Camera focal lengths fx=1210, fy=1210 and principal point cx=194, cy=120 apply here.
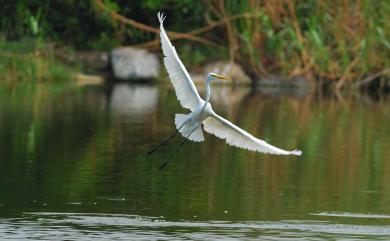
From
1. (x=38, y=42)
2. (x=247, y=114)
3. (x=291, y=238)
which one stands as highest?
(x=38, y=42)

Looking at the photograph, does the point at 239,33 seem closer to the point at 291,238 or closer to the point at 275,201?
the point at 275,201

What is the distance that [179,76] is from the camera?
13023mm

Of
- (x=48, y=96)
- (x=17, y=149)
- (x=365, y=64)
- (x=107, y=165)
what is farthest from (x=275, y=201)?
(x=365, y=64)

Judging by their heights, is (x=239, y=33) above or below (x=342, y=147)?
above

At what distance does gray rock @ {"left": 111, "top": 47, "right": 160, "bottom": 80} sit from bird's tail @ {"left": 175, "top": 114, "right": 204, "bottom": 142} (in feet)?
77.5

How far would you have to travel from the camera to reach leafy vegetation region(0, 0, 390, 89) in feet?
115

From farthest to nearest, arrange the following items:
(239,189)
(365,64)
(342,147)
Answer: (365,64)
(342,147)
(239,189)

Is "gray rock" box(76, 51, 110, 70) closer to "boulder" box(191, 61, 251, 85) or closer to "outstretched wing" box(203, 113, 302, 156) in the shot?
"boulder" box(191, 61, 251, 85)

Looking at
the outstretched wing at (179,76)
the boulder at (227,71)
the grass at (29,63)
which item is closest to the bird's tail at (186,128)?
the outstretched wing at (179,76)

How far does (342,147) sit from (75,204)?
25.1 feet

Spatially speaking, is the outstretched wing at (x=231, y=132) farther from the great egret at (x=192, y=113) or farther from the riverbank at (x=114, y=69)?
the riverbank at (x=114, y=69)

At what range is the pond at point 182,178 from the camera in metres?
11.2

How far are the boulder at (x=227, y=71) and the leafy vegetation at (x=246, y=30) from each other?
31 centimetres

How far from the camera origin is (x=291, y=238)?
10.7 meters
